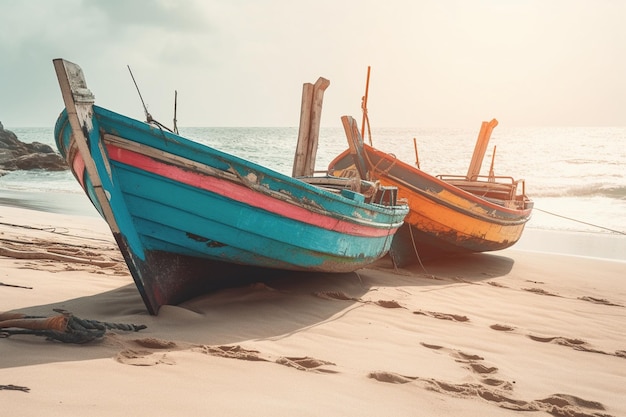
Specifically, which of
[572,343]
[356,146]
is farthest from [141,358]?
[356,146]

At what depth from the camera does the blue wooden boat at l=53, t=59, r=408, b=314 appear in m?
4.21

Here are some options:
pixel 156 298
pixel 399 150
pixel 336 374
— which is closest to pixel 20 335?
pixel 156 298

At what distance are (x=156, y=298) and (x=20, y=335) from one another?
3.92 feet

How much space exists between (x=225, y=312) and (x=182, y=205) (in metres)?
0.98

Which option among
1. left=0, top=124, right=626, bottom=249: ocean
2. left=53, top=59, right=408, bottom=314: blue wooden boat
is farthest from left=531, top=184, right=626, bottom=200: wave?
left=53, top=59, right=408, bottom=314: blue wooden boat

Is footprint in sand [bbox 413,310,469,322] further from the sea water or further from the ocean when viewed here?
the ocean

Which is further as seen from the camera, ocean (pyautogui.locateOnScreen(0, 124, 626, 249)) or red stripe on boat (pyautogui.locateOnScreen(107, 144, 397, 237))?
ocean (pyautogui.locateOnScreen(0, 124, 626, 249))

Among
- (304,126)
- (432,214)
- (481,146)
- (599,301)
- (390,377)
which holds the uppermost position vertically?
(481,146)

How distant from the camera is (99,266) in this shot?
6.74 meters

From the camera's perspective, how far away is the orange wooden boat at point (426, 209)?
822cm

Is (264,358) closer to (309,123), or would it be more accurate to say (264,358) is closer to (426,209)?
(426,209)

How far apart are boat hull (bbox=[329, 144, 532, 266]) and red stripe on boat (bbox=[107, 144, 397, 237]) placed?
292cm

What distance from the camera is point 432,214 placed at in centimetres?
828

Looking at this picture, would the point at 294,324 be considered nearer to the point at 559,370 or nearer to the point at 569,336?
the point at 559,370
